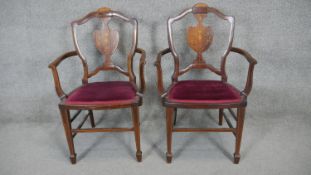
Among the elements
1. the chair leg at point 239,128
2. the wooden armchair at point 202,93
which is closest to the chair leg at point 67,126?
the wooden armchair at point 202,93

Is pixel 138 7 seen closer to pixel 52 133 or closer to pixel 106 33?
pixel 106 33

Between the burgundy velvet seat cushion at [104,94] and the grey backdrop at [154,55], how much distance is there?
490mm

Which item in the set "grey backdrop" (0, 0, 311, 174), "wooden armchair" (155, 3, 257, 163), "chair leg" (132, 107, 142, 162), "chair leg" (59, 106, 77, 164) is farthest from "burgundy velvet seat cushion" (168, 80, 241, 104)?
"chair leg" (59, 106, 77, 164)

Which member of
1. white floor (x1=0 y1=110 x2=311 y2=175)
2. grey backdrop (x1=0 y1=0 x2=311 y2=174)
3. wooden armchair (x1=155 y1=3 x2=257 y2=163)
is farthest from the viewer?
grey backdrop (x1=0 y1=0 x2=311 y2=174)

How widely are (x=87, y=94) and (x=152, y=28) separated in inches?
32.1

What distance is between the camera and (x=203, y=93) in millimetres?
1574

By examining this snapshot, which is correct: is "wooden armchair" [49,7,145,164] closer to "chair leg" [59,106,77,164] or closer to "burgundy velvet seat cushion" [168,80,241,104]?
"chair leg" [59,106,77,164]

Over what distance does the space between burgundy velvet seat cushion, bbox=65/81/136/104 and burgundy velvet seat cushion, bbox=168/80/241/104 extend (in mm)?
284

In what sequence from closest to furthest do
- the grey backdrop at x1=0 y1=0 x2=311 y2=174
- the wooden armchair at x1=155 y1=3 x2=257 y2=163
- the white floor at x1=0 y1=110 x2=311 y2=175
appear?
the wooden armchair at x1=155 y1=3 x2=257 y2=163 < the white floor at x1=0 y1=110 x2=311 y2=175 < the grey backdrop at x1=0 y1=0 x2=311 y2=174

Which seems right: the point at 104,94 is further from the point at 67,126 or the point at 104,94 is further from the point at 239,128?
the point at 239,128

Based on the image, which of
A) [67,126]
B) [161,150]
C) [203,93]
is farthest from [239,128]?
[67,126]

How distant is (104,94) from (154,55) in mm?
688

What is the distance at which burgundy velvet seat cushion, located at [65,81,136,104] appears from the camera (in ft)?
4.99

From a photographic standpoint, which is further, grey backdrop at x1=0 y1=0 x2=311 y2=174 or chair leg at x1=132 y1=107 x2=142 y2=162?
grey backdrop at x1=0 y1=0 x2=311 y2=174
